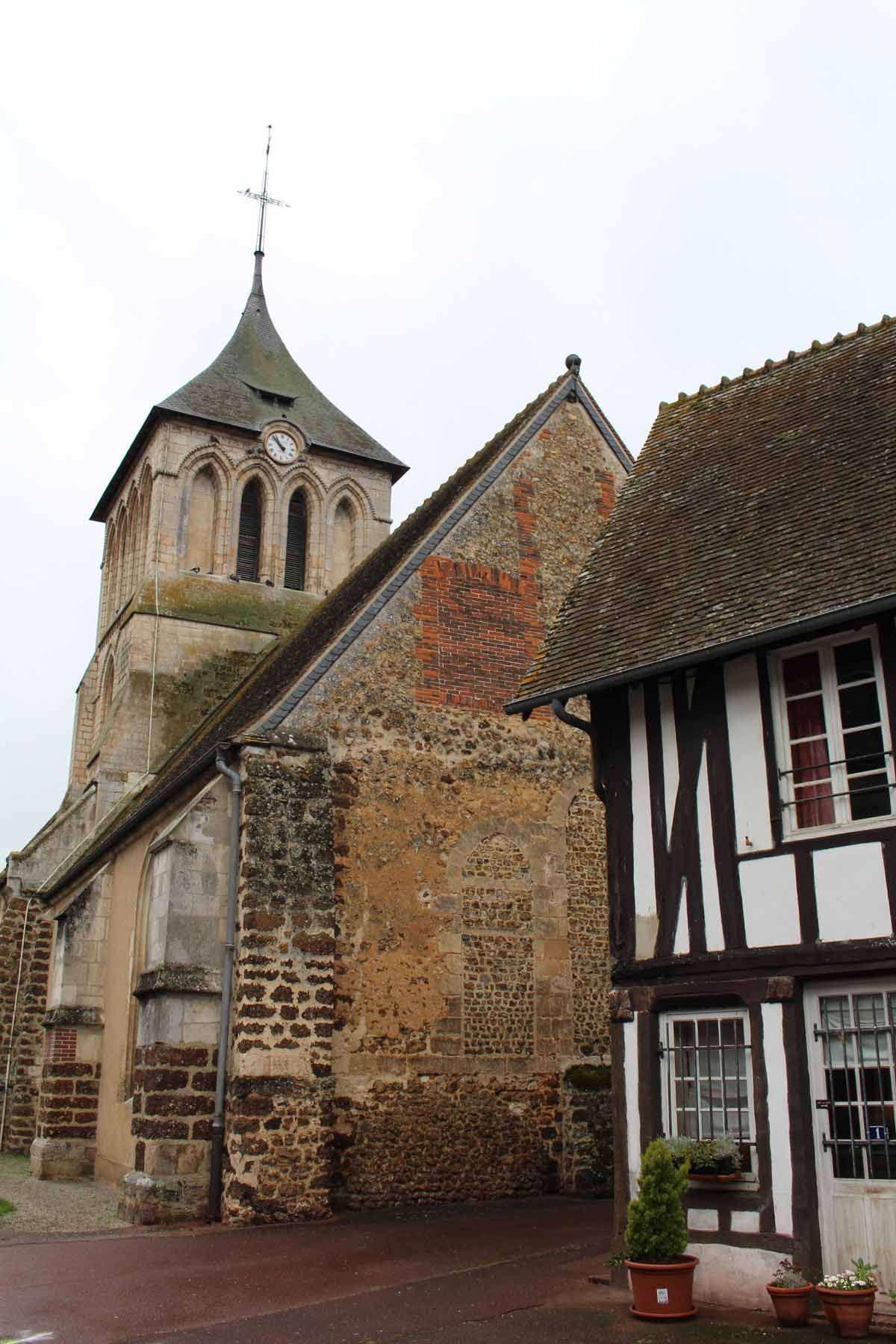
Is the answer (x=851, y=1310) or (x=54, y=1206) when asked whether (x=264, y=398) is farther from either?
(x=851, y=1310)

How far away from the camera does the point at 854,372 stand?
9836 millimetres

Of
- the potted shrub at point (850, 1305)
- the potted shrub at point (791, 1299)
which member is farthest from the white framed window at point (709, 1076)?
the potted shrub at point (850, 1305)

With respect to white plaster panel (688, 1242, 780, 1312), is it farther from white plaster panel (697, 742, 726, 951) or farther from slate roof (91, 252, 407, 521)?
slate roof (91, 252, 407, 521)

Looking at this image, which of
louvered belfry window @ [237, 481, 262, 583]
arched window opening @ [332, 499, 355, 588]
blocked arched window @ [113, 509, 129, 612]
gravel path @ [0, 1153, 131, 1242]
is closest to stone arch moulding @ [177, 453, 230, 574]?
louvered belfry window @ [237, 481, 262, 583]

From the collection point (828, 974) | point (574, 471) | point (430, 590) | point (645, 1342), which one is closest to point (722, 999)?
point (828, 974)

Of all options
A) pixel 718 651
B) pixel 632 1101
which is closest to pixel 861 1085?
pixel 632 1101

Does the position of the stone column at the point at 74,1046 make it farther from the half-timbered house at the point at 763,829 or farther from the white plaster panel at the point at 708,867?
the white plaster panel at the point at 708,867

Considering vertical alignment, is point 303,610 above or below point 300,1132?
above

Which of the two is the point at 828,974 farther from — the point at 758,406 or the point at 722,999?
the point at 758,406

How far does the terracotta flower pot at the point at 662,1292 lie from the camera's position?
22.4 ft

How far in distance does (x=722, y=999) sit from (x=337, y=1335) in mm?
3044

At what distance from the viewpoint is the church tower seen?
21.3 metres

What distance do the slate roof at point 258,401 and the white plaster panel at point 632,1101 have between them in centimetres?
1838

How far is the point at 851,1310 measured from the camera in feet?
20.7
